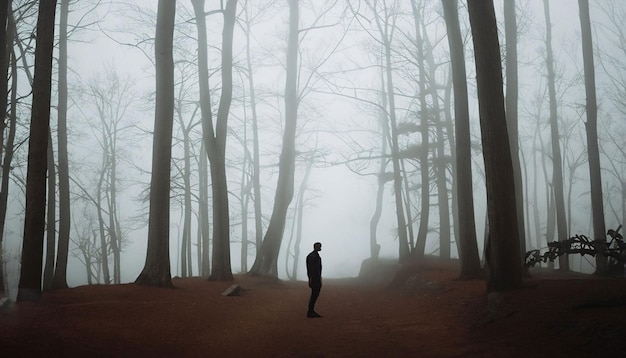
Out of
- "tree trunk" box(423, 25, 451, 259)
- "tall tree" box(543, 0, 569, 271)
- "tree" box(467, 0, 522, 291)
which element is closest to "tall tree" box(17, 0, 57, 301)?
"tree" box(467, 0, 522, 291)

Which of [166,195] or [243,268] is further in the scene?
[243,268]

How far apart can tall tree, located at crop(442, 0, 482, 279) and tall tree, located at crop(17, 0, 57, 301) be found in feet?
32.3

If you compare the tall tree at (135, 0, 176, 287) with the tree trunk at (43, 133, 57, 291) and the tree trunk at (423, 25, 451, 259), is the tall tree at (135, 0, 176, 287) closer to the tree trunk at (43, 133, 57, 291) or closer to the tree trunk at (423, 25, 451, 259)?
the tree trunk at (43, 133, 57, 291)

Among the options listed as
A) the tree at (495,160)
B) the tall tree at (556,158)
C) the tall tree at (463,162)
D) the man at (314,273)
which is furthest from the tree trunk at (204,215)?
the tree at (495,160)

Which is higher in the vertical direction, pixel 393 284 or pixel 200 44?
pixel 200 44

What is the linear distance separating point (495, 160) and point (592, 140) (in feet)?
27.6

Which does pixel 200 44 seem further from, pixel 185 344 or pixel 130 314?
pixel 185 344

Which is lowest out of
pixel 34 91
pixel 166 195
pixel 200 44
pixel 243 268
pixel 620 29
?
pixel 243 268

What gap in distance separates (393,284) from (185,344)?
454 inches

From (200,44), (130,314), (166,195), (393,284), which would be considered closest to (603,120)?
(393,284)

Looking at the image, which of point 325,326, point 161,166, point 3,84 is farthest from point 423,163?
point 3,84

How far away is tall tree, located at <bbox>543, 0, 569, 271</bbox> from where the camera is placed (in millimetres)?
18266

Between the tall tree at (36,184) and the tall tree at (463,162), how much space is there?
9.84 metres

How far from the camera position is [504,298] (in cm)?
724
